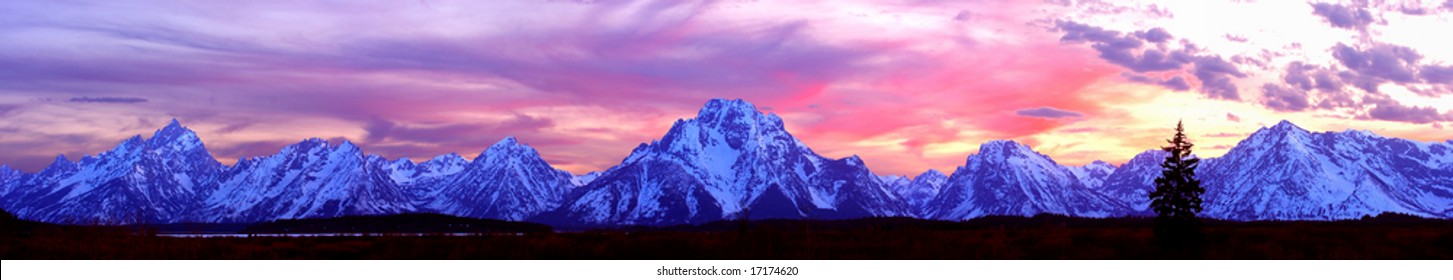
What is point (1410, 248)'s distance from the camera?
73125 mm

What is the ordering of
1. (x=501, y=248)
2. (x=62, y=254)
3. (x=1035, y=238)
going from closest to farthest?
(x=62, y=254), (x=501, y=248), (x=1035, y=238)

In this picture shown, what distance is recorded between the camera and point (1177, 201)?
64312 millimetres

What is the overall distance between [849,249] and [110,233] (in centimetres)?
4757

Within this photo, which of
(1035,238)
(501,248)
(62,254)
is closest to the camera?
(62,254)

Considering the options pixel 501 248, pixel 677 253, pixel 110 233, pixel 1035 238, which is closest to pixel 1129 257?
pixel 1035 238

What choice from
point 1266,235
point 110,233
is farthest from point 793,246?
point 110,233

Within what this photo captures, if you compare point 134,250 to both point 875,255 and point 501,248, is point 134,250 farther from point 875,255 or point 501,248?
point 875,255

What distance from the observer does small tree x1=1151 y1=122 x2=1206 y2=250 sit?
6297cm

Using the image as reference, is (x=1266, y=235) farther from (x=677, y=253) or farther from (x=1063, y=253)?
(x=677, y=253)

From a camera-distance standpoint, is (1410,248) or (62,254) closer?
(62,254)

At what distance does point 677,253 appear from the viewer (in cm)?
7044

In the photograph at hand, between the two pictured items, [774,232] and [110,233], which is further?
[110,233]

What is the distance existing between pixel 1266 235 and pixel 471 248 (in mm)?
49055

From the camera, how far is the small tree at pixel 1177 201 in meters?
63.0
